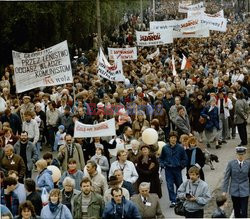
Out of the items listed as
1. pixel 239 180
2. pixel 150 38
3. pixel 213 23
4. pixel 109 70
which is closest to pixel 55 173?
pixel 239 180

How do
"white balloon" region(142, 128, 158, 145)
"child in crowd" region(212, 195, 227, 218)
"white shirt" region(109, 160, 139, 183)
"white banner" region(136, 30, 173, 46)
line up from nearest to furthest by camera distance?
1. "child in crowd" region(212, 195, 227, 218)
2. "white shirt" region(109, 160, 139, 183)
3. "white balloon" region(142, 128, 158, 145)
4. "white banner" region(136, 30, 173, 46)

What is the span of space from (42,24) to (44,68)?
14.2 metres

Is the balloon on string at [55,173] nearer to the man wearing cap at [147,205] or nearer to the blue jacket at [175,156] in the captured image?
the blue jacket at [175,156]

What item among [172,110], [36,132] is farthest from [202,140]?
[36,132]

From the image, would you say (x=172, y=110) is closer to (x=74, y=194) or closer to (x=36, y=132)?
(x=36, y=132)

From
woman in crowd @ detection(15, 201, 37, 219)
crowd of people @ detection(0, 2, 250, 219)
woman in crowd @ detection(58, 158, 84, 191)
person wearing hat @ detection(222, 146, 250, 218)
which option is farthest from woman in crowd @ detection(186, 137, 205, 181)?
woman in crowd @ detection(15, 201, 37, 219)

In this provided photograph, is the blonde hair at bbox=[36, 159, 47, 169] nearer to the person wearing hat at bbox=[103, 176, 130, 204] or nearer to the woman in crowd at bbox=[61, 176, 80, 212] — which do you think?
the woman in crowd at bbox=[61, 176, 80, 212]

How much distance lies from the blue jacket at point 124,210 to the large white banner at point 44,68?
310 inches

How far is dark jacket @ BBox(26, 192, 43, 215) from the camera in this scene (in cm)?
1102

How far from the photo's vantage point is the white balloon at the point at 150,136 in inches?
570

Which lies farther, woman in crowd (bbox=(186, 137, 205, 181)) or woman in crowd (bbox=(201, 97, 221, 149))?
woman in crowd (bbox=(201, 97, 221, 149))

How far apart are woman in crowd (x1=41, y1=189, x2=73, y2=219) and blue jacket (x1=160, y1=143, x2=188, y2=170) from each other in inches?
145

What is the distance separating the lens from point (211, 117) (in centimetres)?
1848

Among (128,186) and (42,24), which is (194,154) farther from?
(42,24)
